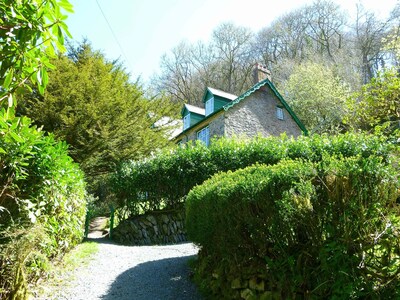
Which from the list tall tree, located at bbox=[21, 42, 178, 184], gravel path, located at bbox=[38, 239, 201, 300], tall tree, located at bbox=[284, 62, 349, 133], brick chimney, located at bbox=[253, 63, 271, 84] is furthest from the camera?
tall tree, located at bbox=[284, 62, 349, 133]

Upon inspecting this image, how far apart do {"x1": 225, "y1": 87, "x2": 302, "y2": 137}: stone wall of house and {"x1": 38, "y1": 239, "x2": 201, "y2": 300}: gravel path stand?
1254 centimetres

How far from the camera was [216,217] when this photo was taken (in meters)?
4.58

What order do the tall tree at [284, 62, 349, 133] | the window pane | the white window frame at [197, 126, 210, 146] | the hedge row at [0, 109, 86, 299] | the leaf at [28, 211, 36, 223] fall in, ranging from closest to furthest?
the hedge row at [0, 109, 86, 299], the leaf at [28, 211, 36, 223], the white window frame at [197, 126, 210, 146], the window pane, the tall tree at [284, 62, 349, 133]

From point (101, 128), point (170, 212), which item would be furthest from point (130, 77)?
point (170, 212)

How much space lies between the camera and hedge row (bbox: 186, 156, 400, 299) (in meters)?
2.70

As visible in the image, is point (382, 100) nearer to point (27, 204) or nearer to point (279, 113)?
point (27, 204)

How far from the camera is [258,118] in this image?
70.3 feet

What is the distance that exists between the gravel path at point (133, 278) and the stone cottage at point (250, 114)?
12.4 m

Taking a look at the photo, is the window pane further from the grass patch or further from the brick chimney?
the grass patch

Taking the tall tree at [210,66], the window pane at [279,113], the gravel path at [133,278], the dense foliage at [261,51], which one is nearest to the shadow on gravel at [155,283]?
the gravel path at [133,278]

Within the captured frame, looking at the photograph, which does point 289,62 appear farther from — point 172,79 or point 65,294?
point 65,294

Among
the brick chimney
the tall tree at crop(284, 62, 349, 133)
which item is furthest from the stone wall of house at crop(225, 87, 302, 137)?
the tall tree at crop(284, 62, 349, 133)

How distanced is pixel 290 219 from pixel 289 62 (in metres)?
34.8

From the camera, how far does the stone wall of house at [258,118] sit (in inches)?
800
